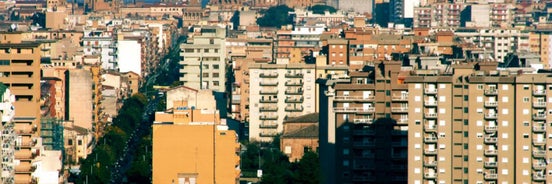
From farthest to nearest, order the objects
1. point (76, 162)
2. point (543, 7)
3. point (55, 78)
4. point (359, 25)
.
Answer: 1. point (543, 7)
2. point (359, 25)
3. point (55, 78)
4. point (76, 162)

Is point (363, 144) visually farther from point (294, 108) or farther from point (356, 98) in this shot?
point (294, 108)

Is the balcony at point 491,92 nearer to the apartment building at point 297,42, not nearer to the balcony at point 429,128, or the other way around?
the balcony at point 429,128

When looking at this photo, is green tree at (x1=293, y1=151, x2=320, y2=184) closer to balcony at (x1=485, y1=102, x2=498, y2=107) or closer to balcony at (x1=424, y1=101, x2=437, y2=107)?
balcony at (x1=424, y1=101, x2=437, y2=107)

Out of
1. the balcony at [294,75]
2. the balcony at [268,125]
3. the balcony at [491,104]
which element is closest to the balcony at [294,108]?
the balcony at [268,125]

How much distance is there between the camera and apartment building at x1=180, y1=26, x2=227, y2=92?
10638 cm

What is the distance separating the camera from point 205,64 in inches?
4210

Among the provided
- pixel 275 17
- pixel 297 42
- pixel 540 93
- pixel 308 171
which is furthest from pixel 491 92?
pixel 275 17

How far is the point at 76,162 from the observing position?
86000 mm

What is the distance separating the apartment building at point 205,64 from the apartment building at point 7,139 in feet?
156

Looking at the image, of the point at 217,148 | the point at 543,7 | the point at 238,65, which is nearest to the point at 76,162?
the point at 217,148

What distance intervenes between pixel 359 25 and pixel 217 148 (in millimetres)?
58952

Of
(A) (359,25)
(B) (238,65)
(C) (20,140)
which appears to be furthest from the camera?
(A) (359,25)

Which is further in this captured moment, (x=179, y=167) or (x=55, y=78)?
(x=55, y=78)

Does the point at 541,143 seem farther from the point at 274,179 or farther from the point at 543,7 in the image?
the point at 543,7
